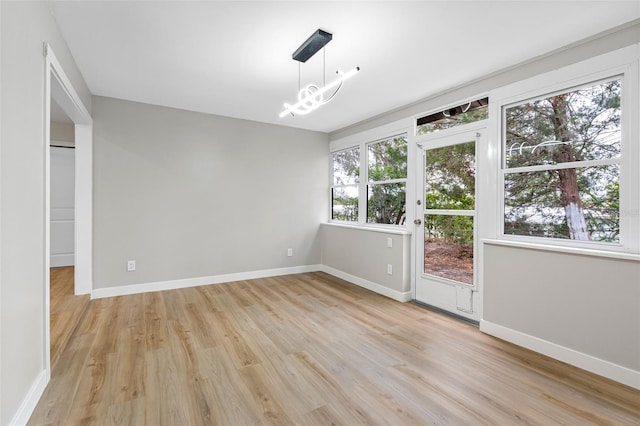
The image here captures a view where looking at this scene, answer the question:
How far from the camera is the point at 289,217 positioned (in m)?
5.14

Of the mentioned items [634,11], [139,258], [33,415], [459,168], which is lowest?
[33,415]

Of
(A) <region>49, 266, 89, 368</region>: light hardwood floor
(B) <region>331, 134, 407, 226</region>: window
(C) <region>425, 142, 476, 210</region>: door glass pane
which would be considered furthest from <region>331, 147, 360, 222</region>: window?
(A) <region>49, 266, 89, 368</region>: light hardwood floor

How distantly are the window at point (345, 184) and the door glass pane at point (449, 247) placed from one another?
4.95 feet

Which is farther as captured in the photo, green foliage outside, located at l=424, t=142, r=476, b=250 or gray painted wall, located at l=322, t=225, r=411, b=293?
gray painted wall, located at l=322, t=225, r=411, b=293

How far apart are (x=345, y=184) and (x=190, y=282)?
112 inches

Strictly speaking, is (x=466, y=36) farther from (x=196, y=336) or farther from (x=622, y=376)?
(x=196, y=336)

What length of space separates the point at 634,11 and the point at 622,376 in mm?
2456

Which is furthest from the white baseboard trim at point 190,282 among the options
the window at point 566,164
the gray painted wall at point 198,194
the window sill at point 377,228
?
the window at point 566,164

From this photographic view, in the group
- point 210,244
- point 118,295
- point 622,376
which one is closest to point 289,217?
point 210,244

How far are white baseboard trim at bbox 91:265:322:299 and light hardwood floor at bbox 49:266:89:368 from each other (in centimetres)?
31

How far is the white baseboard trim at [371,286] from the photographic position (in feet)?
12.5

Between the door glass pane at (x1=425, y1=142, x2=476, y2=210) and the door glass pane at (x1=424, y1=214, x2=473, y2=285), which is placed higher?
the door glass pane at (x1=425, y1=142, x2=476, y2=210)

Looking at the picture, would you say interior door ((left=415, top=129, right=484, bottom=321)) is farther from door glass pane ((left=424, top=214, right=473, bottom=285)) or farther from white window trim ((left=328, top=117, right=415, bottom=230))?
white window trim ((left=328, top=117, right=415, bottom=230))

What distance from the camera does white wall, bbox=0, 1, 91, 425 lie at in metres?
1.40
